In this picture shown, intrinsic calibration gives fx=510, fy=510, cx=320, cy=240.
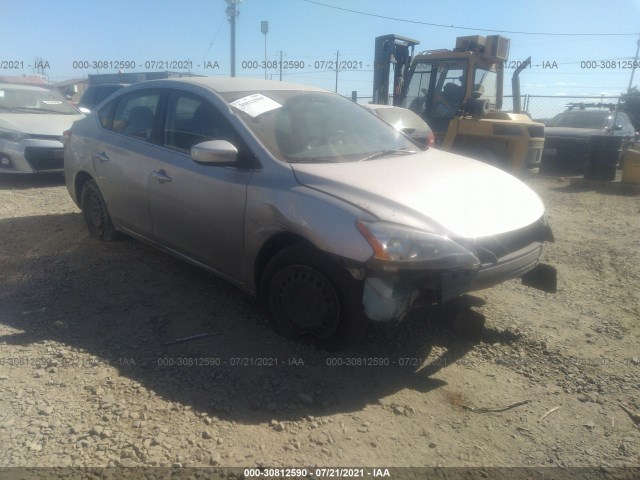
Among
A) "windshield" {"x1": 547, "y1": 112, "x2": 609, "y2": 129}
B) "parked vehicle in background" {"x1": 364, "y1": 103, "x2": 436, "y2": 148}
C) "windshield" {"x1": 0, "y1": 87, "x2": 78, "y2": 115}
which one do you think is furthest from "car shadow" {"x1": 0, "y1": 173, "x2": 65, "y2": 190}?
"windshield" {"x1": 547, "y1": 112, "x2": 609, "y2": 129}

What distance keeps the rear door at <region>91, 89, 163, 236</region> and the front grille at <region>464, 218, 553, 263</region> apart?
2641mm

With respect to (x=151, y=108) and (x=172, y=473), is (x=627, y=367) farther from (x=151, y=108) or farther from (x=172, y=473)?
(x=151, y=108)

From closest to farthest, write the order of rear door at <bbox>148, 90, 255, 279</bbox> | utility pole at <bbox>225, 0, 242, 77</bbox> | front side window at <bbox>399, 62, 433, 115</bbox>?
rear door at <bbox>148, 90, 255, 279</bbox> → front side window at <bbox>399, 62, 433, 115</bbox> → utility pole at <bbox>225, 0, 242, 77</bbox>

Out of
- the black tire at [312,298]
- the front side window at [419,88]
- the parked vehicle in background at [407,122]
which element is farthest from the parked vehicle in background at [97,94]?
the black tire at [312,298]

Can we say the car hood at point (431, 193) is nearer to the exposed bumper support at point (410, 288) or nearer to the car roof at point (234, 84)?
the exposed bumper support at point (410, 288)

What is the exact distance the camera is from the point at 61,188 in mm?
7957

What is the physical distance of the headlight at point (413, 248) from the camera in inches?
106

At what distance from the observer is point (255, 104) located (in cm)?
371

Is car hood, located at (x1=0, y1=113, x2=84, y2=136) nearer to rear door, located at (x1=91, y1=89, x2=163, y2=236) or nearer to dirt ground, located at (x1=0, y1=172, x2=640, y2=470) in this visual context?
rear door, located at (x1=91, y1=89, x2=163, y2=236)

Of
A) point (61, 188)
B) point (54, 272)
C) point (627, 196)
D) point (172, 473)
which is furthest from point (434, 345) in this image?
point (627, 196)

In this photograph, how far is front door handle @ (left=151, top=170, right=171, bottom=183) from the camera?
390 cm

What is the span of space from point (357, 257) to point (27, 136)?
712cm

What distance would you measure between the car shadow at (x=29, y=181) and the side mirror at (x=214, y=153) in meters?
6.01

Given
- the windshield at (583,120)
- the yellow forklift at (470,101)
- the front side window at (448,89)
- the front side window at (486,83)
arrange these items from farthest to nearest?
1. the windshield at (583,120)
2. the front side window at (486,83)
3. the front side window at (448,89)
4. the yellow forklift at (470,101)
